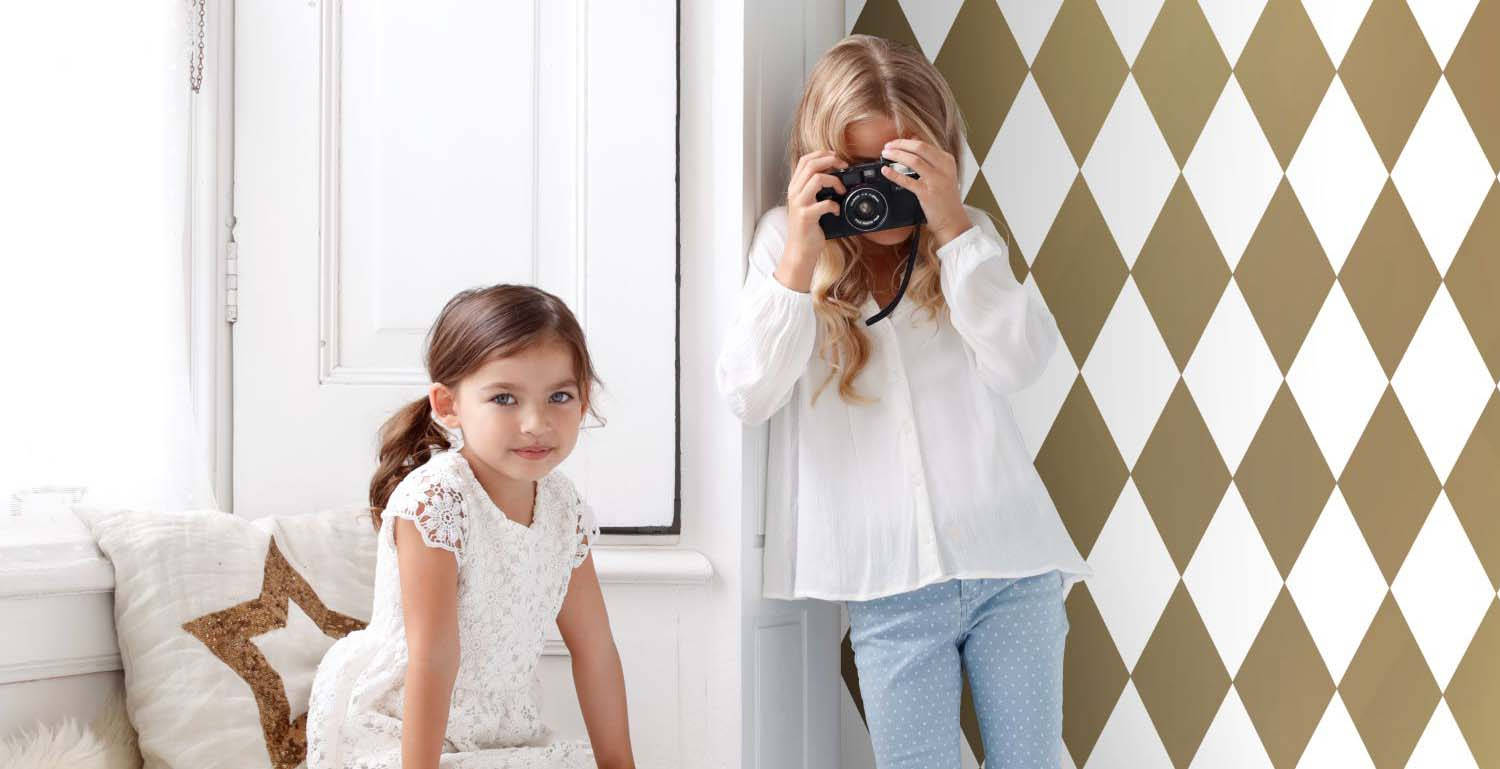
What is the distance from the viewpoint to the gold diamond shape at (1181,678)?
6.14 feet

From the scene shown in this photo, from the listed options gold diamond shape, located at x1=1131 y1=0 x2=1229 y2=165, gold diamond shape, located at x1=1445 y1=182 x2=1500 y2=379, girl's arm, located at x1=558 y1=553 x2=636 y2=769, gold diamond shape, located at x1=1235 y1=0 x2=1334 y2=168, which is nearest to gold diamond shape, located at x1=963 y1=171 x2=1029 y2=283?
gold diamond shape, located at x1=1131 y1=0 x2=1229 y2=165

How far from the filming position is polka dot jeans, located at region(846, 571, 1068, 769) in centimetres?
145

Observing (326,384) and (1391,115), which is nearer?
(326,384)

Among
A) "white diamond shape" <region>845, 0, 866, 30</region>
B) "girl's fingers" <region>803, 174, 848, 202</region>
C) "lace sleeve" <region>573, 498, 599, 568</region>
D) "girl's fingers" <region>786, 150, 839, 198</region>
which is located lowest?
"lace sleeve" <region>573, 498, 599, 568</region>

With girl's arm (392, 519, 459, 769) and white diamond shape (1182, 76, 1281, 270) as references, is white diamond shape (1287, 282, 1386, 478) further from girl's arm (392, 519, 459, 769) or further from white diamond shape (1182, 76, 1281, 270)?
girl's arm (392, 519, 459, 769)

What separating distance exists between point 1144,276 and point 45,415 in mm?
1449

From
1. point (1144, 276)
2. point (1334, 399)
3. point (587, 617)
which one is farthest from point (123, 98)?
point (1334, 399)

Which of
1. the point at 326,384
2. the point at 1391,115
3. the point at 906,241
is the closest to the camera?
the point at 906,241

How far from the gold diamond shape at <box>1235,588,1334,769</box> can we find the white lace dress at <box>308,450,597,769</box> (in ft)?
3.40

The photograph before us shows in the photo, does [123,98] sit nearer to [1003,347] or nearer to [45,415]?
[45,415]

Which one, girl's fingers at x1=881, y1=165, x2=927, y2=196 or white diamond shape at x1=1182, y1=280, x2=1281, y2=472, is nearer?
girl's fingers at x1=881, y1=165, x2=927, y2=196

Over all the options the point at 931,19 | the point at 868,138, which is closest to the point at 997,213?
the point at 931,19

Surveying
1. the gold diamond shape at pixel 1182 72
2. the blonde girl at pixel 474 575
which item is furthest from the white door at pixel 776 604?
the gold diamond shape at pixel 1182 72

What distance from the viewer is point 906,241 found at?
1.55m
